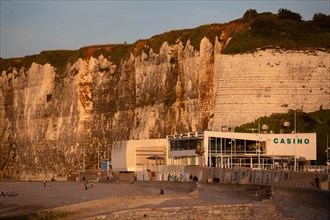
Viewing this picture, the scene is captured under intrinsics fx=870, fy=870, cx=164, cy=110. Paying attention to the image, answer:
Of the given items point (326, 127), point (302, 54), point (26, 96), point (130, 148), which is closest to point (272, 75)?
point (302, 54)

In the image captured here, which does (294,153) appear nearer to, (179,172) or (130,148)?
(179,172)

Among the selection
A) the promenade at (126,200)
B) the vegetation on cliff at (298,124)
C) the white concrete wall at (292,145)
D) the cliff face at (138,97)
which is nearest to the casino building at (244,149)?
the white concrete wall at (292,145)

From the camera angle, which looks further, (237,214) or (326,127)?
(326,127)

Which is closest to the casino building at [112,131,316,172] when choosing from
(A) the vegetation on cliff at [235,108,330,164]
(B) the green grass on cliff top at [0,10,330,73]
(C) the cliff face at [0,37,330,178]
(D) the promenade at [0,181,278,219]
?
(A) the vegetation on cliff at [235,108,330,164]

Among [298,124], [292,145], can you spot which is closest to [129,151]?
[298,124]

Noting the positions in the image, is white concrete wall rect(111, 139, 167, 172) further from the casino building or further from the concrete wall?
the concrete wall

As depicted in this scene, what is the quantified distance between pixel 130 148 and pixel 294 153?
23.7 m

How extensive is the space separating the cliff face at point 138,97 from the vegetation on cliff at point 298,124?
49.5 inches

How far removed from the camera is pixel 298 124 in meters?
74.9

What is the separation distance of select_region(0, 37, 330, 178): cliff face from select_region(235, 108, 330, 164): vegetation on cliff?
1258 mm

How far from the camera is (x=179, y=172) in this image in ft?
222

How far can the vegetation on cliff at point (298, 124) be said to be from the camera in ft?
240

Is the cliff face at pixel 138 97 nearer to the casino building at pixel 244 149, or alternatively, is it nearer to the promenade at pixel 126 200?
the casino building at pixel 244 149

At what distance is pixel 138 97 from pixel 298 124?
29.9 metres
